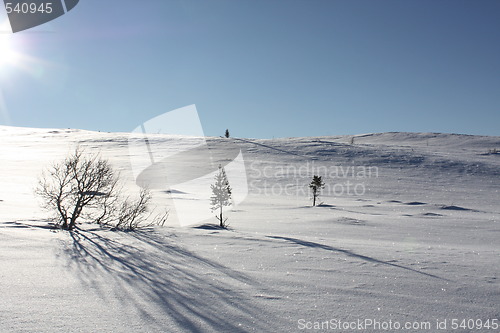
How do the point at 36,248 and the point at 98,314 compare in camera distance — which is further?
the point at 36,248

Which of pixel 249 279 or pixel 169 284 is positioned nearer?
pixel 169 284

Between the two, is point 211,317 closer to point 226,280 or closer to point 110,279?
point 226,280

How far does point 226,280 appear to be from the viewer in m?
4.22

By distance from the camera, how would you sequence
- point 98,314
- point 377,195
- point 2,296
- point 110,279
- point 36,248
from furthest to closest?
point 377,195 < point 36,248 < point 110,279 < point 2,296 < point 98,314

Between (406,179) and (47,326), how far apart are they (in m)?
25.9

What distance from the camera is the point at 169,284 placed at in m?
3.94

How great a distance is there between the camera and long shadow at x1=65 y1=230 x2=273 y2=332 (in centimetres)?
312

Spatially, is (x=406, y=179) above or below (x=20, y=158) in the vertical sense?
below

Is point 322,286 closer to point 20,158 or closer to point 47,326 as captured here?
point 47,326

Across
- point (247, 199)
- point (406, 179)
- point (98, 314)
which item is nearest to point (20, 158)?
point (247, 199)

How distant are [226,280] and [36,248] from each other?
3.07 meters

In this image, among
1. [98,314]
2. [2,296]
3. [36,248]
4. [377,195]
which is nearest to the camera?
[98,314]

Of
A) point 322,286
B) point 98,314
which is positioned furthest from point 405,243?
point 98,314

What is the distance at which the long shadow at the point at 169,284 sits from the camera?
3.12 metres
